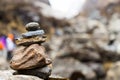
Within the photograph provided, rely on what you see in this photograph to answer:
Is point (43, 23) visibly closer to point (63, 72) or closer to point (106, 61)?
point (106, 61)

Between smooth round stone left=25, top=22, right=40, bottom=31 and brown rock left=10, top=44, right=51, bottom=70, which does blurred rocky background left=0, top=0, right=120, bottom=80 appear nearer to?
smooth round stone left=25, top=22, right=40, bottom=31

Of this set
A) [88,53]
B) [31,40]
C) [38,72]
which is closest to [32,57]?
[38,72]

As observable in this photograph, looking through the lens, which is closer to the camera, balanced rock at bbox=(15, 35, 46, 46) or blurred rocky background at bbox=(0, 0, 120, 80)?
balanced rock at bbox=(15, 35, 46, 46)

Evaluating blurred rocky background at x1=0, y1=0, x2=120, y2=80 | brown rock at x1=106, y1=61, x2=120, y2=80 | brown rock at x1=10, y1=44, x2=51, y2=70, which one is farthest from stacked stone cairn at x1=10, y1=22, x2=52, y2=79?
brown rock at x1=106, y1=61, x2=120, y2=80

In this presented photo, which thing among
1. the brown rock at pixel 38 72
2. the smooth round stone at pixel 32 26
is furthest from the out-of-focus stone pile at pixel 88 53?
the brown rock at pixel 38 72

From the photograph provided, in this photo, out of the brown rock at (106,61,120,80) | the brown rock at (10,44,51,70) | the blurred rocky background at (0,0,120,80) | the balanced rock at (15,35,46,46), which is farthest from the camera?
the blurred rocky background at (0,0,120,80)

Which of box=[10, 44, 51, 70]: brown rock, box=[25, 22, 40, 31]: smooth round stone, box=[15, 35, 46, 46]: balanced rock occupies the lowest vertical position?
box=[10, 44, 51, 70]: brown rock
